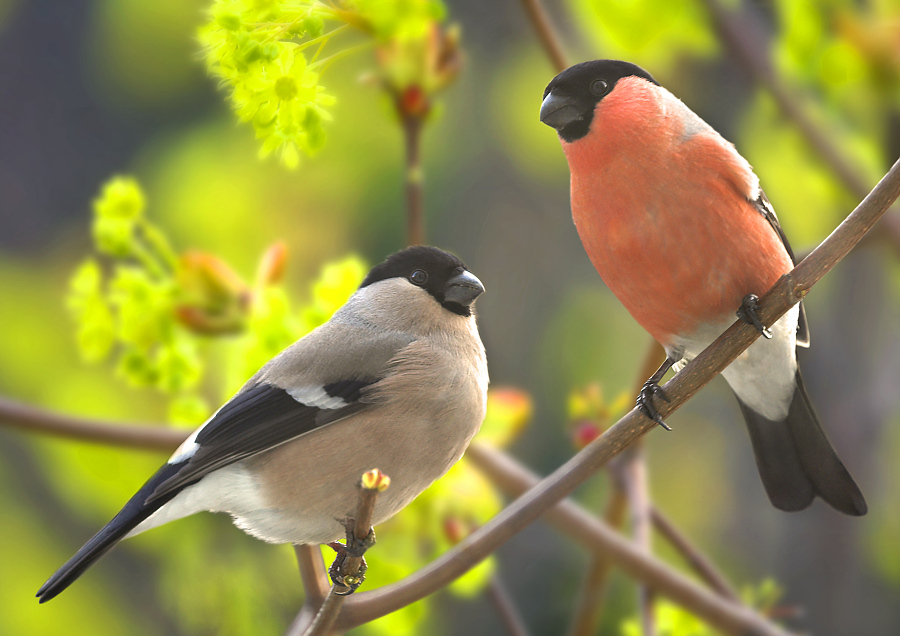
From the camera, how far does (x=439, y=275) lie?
642 mm

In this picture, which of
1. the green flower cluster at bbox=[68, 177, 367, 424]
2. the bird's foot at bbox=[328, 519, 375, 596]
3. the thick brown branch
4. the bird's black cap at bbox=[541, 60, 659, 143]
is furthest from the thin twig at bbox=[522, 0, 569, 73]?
the thick brown branch

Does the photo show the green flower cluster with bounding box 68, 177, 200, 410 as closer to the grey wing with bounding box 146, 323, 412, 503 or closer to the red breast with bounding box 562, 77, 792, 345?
the grey wing with bounding box 146, 323, 412, 503

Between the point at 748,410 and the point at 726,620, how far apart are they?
286 millimetres

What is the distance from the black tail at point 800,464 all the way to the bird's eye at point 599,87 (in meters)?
0.26

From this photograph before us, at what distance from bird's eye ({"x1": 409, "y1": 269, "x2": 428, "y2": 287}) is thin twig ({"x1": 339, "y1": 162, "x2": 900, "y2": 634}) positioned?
210 millimetres

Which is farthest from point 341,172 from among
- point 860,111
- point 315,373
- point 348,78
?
point 315,373

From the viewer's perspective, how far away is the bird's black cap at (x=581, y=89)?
0.50 m

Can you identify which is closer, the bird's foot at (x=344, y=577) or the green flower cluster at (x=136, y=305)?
the bird's foot at (x=344, y=577)

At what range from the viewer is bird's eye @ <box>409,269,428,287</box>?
25.6 inches

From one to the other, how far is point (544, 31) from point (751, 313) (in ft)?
0.90

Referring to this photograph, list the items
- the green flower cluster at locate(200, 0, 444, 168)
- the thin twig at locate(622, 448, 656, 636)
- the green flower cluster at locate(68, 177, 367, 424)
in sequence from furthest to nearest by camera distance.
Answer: the thin twig at locate(622, 448, 656, 636) → the green flower cluster at locate(68, 177, 367, 424) → the green flower cluster at locate(200, 0, 444, 168)

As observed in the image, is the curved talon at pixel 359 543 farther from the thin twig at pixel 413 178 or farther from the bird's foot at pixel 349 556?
the thin twig at pixel 413 178

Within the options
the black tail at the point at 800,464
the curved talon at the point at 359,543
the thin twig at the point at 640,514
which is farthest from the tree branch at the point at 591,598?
the curved talon at the point at 359,543

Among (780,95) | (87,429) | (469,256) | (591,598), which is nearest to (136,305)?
(87,429)
